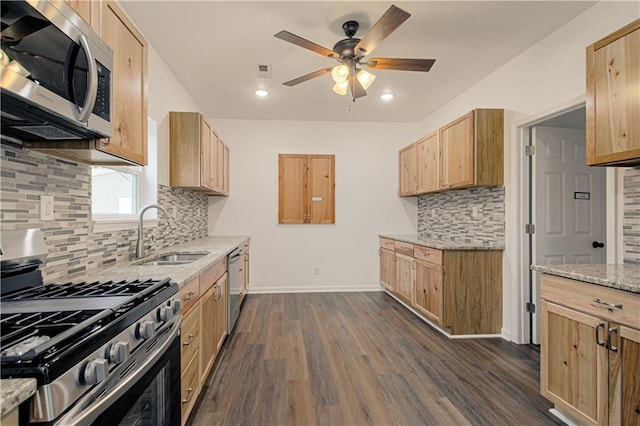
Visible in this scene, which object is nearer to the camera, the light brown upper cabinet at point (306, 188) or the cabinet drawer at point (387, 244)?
the cabinet drawer at point (387, 244)

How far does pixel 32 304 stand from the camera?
1090mm

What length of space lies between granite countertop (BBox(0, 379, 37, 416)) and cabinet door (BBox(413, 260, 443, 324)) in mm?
3099

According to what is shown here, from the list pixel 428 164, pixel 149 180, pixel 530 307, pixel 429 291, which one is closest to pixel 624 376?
pixel 530 307

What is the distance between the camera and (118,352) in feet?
3.06

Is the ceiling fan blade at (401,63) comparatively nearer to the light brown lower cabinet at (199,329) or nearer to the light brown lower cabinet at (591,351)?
the light brown lower cabinet at (591,351)

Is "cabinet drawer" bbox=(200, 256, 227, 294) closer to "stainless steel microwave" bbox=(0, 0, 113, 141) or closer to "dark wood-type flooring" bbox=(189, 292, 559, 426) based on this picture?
"dark wood-type flooring" bbox=(189, 292, 559, 426)

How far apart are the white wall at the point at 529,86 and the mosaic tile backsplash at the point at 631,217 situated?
27.6 inches

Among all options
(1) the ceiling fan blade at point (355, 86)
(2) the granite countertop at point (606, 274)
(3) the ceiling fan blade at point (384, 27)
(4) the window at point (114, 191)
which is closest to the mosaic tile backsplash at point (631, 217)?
(2) the granite countertop at point (606, 274)

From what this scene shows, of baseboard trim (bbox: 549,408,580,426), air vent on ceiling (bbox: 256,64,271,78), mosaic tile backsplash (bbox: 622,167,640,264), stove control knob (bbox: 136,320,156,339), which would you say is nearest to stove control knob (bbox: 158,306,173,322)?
stove control knob (bbox: 136,320,156,339)

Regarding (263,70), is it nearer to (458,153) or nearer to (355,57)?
(355,57)

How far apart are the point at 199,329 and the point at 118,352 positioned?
1.17 m

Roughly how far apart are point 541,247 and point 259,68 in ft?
10.6

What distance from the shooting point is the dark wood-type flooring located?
1936mm

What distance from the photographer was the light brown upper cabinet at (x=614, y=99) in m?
1.63
